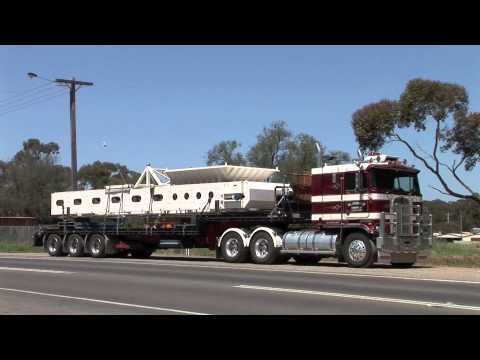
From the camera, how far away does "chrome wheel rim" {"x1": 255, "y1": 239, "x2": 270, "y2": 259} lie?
2388cm

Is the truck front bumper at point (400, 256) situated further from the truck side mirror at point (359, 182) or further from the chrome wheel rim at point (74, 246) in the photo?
the chrome wheel rim at point (74, 246)

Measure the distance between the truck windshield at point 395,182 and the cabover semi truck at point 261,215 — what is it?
0.03 m

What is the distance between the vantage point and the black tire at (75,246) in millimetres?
30703

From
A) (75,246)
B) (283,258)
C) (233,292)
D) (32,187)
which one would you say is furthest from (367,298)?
(32,187)

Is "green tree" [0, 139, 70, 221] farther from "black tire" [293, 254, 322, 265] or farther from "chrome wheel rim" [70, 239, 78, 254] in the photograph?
"black tire" [293, 254, 322, 265]

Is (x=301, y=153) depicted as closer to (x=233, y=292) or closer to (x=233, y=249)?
(x=233, y=249)

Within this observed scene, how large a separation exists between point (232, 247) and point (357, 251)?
5.30 m

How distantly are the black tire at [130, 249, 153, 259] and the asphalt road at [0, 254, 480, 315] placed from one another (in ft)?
32.5

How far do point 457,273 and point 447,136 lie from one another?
13449 millimetres

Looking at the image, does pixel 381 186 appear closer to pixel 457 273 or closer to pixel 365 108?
pixel 457 273

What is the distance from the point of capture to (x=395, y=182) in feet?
72.3
